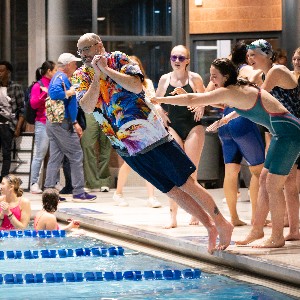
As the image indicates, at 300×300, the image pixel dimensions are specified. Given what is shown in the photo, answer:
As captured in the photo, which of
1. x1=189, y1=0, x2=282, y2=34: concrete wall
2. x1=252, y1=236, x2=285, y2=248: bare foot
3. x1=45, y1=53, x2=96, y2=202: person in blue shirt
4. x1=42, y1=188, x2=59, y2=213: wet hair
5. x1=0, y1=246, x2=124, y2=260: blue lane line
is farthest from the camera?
x1=189, y1=0, x2=282, y2=34: concrete wall

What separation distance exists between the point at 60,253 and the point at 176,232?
1087mm

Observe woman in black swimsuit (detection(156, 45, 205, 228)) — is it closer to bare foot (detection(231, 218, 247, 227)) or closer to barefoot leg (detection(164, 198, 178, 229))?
barefoot leg (detection(164, 198, 178, 229))

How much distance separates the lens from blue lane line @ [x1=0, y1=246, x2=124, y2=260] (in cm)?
801

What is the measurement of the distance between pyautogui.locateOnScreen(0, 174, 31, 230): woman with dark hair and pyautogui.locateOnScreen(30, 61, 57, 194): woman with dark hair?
3.84m

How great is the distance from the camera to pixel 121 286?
21.2ft

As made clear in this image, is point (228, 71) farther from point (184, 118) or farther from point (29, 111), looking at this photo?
point (29, 111)

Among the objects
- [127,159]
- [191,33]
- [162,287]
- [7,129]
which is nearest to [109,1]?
[191,33]

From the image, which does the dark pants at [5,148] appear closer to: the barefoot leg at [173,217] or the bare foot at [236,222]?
the barefoot leg at [173,217]

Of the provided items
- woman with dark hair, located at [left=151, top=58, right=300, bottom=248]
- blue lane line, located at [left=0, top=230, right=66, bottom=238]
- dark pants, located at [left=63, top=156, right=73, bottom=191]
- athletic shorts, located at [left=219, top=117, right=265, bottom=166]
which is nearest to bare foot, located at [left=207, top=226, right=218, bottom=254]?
woman with dark hair, located at [left=151, top=58, right=300, bottom=248]

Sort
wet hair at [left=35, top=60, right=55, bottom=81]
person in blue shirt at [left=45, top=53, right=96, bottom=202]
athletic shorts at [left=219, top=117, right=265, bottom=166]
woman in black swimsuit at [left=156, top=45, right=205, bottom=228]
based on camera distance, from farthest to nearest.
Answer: wet hair at [left=35, top=60, right=55, bottom=81], person in blue shirt at [left=45, top=53, right=96, bottom=202], woman in black swimsuit at [left=156, top=45, right=205, bottom=228], athletic shorts at [left=219, top=117, right=265, bottom=166]

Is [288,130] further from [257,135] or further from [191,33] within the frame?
[191,33]

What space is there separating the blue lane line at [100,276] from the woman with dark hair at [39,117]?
23.1 ft

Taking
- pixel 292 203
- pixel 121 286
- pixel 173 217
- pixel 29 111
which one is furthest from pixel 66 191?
pixel 121 286

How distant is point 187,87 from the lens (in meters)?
9.16
